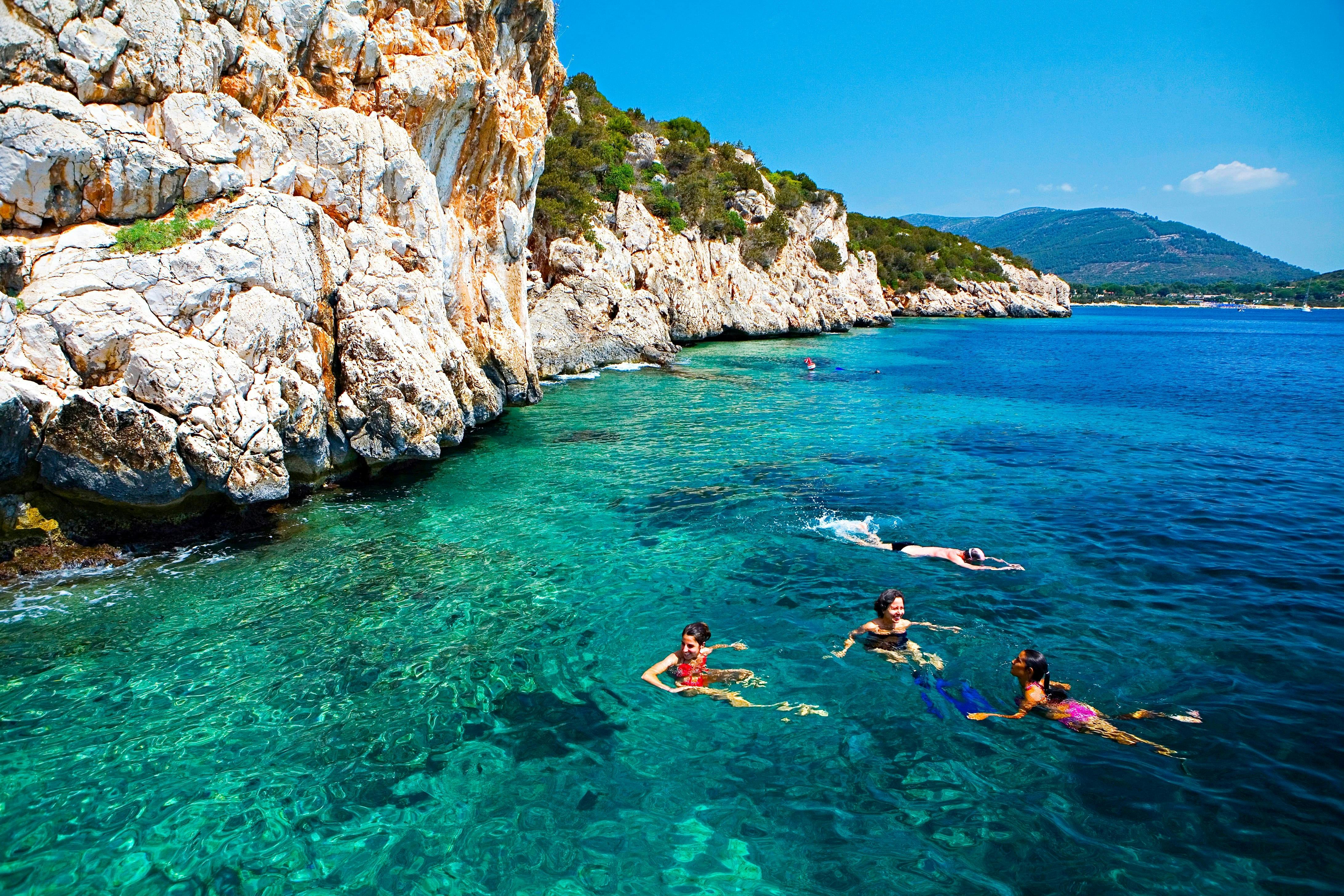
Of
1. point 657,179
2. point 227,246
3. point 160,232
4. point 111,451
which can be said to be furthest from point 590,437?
point 657,179

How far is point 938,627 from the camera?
32.6 ft

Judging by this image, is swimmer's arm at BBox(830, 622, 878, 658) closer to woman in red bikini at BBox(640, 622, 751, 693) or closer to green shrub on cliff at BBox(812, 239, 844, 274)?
woman in red bikini at BBox(640, 622, 751, 693)

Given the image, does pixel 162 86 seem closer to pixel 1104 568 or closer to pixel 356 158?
pixel 356 158

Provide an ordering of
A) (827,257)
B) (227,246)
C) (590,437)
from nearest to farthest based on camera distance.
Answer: (227,246)
(590,437)
(827,257)

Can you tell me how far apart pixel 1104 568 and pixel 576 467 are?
11746 mm

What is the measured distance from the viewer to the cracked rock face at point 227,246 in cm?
1062

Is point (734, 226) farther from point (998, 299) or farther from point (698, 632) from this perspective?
point (998, 299)

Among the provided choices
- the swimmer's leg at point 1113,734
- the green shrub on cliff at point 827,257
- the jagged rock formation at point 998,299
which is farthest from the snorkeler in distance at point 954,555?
the jagged rock formation at point 998,299

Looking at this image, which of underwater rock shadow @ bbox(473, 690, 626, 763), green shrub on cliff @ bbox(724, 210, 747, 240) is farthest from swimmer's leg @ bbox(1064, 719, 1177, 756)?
green shrub on cliff @ bbox(724, 210, 747, 240)

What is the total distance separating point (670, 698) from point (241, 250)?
10.9m

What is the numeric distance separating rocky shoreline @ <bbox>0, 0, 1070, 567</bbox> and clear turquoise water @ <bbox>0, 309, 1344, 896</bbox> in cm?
164

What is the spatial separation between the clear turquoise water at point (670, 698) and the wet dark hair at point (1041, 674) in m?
0.47

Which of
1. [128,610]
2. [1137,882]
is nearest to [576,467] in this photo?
[128,610]

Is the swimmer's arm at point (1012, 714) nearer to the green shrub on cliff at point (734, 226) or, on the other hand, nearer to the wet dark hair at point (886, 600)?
the wet dark hair at point (886, 600)
